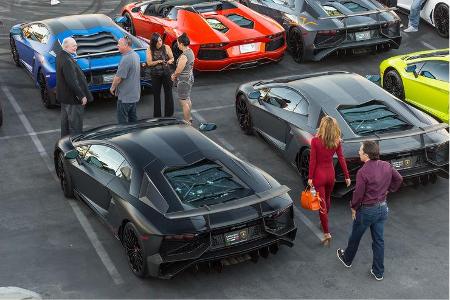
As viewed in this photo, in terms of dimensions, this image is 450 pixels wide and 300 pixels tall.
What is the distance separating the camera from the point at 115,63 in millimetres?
13289

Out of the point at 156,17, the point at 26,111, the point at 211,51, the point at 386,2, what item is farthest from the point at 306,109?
the point at 386,2

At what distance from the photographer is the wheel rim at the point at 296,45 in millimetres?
15852

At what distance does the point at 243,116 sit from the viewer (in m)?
12.5

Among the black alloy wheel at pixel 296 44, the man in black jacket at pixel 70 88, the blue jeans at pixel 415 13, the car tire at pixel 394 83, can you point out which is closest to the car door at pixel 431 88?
the car tire at pixel 394 83

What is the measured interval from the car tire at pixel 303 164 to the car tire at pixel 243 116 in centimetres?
171

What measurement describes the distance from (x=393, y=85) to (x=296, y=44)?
303cm

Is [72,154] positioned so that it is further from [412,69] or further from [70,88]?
[412,69]

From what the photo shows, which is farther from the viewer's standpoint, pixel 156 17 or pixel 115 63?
pixel 156 17

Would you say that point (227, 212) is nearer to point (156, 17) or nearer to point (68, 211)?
point (68, 211)

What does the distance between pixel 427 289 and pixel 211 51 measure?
7.69 m

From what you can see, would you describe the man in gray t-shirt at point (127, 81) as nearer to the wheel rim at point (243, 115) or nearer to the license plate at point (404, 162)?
the wheel rim at point (243, 115)

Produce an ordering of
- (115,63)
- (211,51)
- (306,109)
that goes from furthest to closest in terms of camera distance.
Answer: (211,51) < (115,63) < (306,109)

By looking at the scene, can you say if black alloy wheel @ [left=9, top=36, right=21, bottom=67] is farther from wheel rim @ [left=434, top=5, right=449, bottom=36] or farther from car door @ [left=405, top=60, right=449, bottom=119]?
wheel rim @ [left=434, top=5, right=449, bottom=36]

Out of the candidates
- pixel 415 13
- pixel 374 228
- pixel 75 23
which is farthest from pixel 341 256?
pixel 415 13
